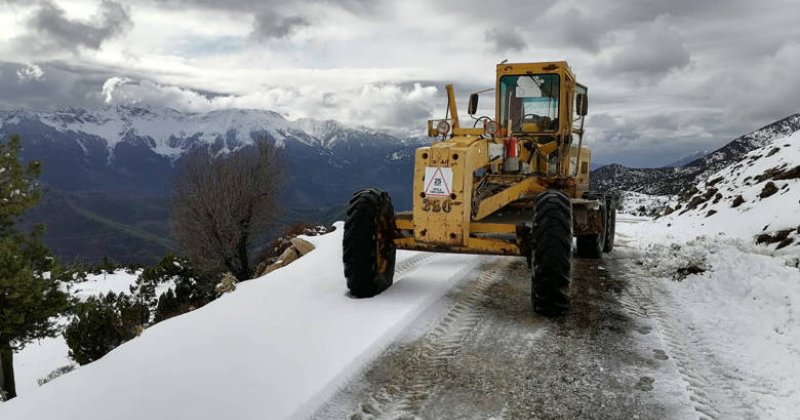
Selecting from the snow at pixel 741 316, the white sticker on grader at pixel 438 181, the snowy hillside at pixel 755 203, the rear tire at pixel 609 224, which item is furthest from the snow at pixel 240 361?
the snowy hillside at pixel 755 203

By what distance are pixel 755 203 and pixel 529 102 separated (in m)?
7.58

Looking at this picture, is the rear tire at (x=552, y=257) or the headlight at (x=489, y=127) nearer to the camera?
the rear tire at (x=552, y=257)

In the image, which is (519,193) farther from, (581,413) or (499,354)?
(581,413)

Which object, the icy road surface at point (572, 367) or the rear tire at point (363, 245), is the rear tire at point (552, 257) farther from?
the rear tire at point (363, 245)

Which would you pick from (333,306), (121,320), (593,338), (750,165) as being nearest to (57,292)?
(121,320)

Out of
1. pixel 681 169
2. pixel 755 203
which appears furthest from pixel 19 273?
pixel 681 169

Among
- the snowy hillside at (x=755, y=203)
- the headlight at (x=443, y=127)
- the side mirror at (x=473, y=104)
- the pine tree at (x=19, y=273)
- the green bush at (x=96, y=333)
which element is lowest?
the green bush at (x=96, y=333)

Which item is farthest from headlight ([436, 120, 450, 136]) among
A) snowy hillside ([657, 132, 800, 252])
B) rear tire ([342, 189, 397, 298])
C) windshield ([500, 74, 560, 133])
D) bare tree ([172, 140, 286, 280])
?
bare tree ([172, 140, 286, 280])

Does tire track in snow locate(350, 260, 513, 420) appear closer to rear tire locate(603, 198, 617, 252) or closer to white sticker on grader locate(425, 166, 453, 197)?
white sticker on grader locate(425, 166, 453, 197)

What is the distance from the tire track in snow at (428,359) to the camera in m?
3.84

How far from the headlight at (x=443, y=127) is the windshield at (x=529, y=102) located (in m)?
1.87

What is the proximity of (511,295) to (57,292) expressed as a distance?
59.7 ft

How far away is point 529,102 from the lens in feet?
29.9

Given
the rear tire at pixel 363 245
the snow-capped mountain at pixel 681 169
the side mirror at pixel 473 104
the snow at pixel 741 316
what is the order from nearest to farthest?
the snow at pixel 741 316 < the rear tire at pixel 363 245 < the side mirror at pixel 473 104 < the snow-capped mountain at pixel 681 169
